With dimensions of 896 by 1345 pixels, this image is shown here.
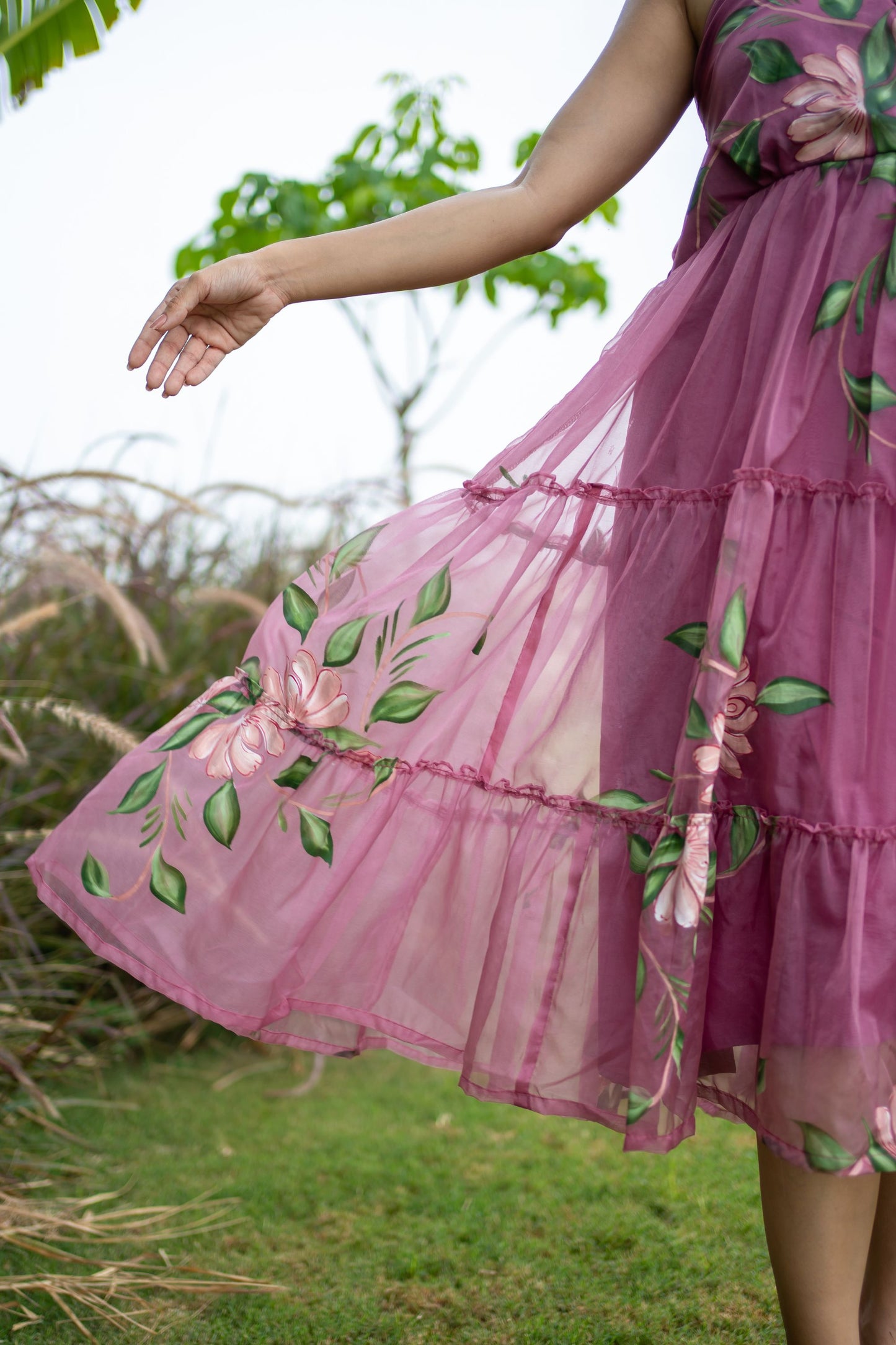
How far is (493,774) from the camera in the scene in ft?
2.58

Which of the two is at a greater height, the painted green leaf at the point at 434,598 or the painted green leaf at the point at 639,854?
the painted green leaf at the point at 434,598

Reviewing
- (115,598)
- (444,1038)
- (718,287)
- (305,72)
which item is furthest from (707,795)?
(305,72)

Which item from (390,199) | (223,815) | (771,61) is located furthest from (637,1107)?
(390,199)

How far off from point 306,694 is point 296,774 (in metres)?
0.07

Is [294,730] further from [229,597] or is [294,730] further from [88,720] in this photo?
[229,597]

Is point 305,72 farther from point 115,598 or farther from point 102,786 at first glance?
point 102,786

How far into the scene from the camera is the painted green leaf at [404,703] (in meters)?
0.80

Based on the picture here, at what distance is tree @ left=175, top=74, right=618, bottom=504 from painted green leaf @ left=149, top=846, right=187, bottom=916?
7.08ft

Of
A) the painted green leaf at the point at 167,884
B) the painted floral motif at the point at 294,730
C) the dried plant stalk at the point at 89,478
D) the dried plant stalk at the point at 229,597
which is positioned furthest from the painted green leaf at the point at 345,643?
the dried plant stalk at the point at 229,597

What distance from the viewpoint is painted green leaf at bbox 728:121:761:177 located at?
29.9 inches

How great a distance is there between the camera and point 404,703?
81cm

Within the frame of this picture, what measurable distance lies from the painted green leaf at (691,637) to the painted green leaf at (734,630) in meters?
0.06

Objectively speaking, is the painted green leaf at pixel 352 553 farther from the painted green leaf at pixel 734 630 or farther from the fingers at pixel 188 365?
the painted green leaf at pixel 734 630

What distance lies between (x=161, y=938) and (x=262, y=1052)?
1.30 meters
